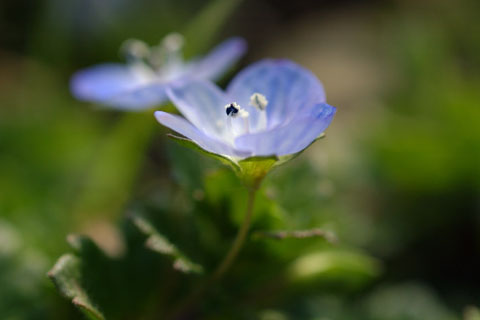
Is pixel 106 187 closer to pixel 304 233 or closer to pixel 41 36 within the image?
pixel 41 36

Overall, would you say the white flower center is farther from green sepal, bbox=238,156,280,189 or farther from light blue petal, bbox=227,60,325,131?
green sepal, bbox=238,156,280,189

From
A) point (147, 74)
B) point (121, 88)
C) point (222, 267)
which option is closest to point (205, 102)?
point (222, 267)

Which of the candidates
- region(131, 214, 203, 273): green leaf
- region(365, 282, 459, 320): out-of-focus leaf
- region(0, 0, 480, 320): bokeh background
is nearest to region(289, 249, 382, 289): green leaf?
region(0, 0, 480, 320): bokeh background

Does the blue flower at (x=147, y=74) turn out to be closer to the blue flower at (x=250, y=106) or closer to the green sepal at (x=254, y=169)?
the blue flower at (x=250, y=106)

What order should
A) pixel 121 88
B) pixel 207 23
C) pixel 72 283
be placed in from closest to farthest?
pixel 72 283, pixel 121 88, pixel 207 23

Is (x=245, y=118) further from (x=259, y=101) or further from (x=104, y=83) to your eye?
(x=104, y=83)

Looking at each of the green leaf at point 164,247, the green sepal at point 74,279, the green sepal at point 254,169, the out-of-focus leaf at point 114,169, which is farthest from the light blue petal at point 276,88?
the out-of-focus leaf at point 114,169
